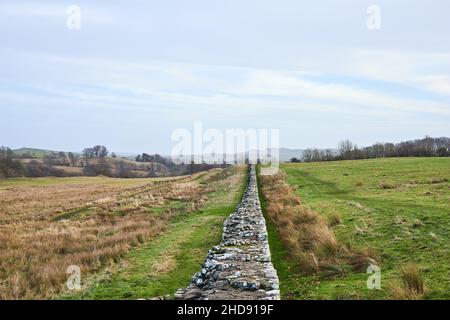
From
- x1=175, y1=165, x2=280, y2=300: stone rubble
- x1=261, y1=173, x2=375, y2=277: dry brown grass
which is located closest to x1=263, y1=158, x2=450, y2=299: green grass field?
→ x1=261, y1=173, x2=375, y2=277: dry brown grass

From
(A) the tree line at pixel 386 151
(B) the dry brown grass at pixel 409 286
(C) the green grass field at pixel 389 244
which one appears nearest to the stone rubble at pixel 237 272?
(C) the green grass field at pixel 389 244

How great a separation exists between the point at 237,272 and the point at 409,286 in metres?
4.10

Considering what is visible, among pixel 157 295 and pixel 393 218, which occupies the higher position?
pixel 393 218

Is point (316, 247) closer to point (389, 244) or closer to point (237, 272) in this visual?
point (389, 244)

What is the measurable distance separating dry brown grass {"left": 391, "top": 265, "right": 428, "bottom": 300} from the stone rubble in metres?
2.41

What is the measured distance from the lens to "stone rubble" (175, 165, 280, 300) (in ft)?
28.9

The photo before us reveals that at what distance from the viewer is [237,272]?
10.3m

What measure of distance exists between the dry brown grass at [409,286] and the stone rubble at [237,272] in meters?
2.41

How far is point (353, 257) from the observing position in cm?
1117
